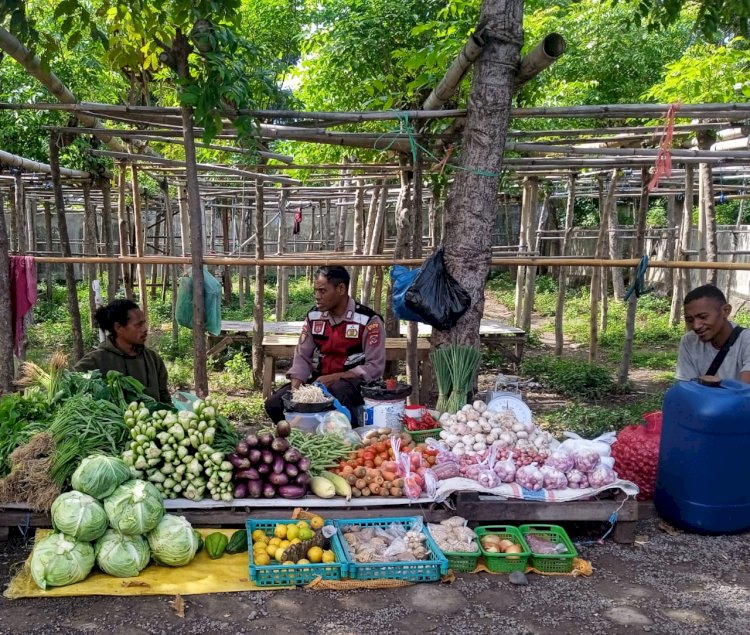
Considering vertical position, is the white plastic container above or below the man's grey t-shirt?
below

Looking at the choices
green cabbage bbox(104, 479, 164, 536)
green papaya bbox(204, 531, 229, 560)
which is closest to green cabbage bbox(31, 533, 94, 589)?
green cabbage bbox(104, 479, 164, 536)

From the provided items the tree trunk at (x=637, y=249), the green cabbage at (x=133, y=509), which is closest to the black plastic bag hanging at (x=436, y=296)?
the green cabbage at (x=133, y=509)

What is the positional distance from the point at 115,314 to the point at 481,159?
9.79 feet

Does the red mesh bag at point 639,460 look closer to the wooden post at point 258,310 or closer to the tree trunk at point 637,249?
the tree trunk at point 637,249

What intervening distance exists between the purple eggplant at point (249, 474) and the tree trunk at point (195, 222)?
1531 mm

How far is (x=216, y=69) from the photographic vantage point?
4680 mm

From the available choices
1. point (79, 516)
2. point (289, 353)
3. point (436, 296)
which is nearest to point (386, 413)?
point (436, 296)

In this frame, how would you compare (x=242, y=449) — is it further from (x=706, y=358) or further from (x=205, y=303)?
(x=706, y=358)

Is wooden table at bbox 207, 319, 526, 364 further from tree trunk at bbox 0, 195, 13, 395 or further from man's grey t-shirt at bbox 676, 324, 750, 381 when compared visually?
man's grey t-shirt at bbox 676, 324, 750, 381

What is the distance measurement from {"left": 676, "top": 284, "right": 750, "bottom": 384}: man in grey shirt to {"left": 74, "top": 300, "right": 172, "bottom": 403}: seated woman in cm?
398

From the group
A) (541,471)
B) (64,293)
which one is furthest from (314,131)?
(64,293)

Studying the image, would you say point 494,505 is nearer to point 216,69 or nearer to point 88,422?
point 88,422

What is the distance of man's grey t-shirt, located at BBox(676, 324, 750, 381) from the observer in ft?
15.8

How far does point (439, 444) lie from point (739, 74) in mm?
5106
